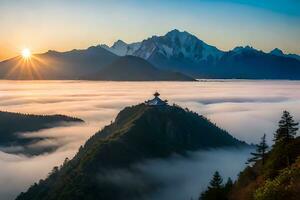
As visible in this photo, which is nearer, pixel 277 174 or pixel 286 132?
pixel 277 174

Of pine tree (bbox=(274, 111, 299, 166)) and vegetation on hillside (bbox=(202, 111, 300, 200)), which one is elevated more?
pine tree (bbox=(274, 111, 299, 166))

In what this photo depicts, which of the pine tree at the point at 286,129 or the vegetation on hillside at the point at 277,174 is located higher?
the pine tree at the point at 286,129

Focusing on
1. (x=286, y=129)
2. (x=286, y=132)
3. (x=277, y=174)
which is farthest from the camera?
(x=286, y=132)

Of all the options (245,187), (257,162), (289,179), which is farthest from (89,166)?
(289,179)

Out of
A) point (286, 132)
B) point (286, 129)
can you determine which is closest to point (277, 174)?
point (286, 129)

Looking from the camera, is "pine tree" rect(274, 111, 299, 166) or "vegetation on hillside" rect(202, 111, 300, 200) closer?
"vegetation on hillside" rect(202, 111, 300, 200)

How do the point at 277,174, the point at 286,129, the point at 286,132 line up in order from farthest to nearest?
the point at 286,132
the point at 286,129
the point at 277,174

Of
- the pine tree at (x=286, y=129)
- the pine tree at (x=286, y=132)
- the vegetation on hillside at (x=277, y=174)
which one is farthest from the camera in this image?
the pine tree at (x=286, y=129)

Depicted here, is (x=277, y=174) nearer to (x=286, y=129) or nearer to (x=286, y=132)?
(x=286, y=129)

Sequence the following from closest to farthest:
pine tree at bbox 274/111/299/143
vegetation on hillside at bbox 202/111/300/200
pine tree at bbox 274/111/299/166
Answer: vegetation on hillside at bbox 202/111/300/200, pine tree at bbox 274/111/299/166, pine tree at bbox 274/111/299/143

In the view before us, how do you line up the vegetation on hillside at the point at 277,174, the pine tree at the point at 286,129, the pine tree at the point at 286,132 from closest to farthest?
the vegetation on hillside at the point at 277,174, the pine tree at the point at 286,132, the pine tree at the point at 286,129

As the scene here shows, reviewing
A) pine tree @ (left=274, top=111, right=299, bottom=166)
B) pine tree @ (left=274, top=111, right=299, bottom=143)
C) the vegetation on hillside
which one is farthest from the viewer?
pine tree @ (left=274, top=111, right=299, bottom=143)
